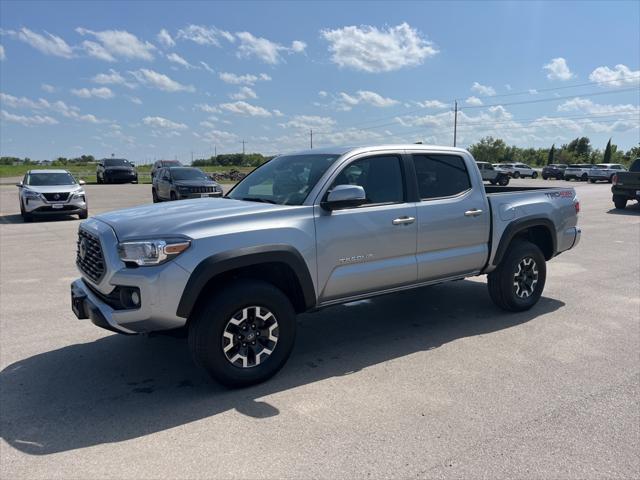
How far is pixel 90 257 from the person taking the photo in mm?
4035

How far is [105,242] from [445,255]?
310 centimetres

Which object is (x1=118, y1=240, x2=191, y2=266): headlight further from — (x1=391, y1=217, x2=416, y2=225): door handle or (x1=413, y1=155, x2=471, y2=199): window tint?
(x1=413, y1=155, x2=471, y2=199): window tint

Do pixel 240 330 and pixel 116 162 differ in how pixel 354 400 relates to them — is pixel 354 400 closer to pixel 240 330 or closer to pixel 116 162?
pixel 240 330

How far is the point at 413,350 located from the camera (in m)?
4.70

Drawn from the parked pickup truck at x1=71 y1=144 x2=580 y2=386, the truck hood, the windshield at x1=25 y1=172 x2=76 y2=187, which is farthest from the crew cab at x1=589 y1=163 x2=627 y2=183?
the truck hood

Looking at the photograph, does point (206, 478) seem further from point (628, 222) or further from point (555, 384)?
point (628, 222)

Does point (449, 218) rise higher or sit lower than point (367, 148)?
lower

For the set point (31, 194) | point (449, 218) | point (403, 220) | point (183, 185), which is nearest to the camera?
point (403, 220)

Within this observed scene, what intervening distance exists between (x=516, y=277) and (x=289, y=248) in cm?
305

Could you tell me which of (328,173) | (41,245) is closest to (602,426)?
(328,173)

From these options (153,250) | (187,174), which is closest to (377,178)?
(153,250)

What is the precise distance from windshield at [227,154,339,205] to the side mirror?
245 millimetres

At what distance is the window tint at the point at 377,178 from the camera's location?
4.56m

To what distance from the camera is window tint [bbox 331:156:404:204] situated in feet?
15.0
